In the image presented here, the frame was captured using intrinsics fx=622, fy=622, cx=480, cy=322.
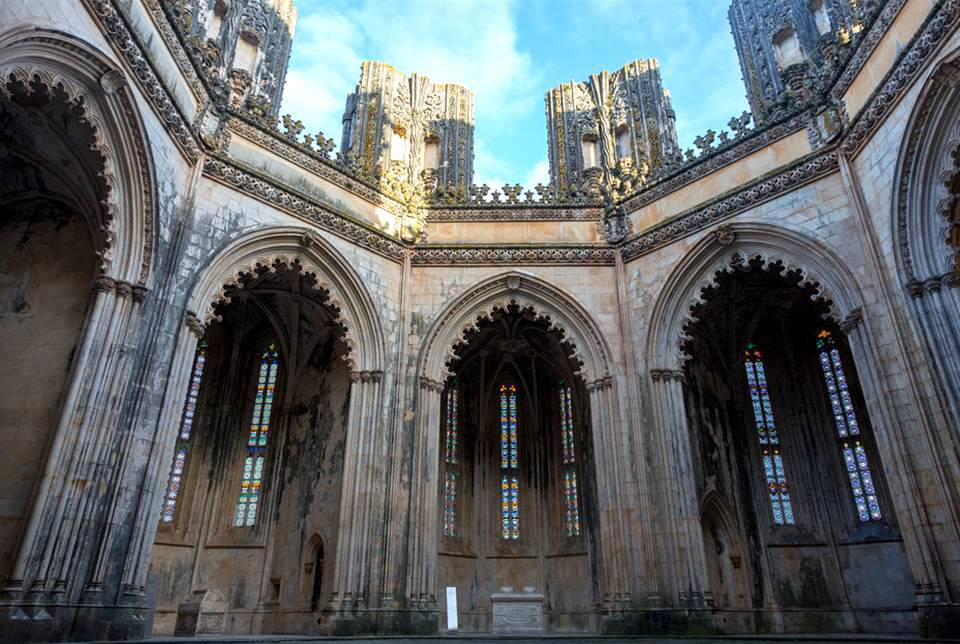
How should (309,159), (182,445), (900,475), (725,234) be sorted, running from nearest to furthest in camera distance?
1. (900,475)
2. (725,234)
3. (309,159)
4. (182,445)

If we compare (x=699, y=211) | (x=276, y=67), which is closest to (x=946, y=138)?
(x=699, y=211)

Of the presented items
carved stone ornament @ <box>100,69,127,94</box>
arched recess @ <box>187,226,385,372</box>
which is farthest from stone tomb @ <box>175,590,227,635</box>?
carved stone ornament @ <box>100,69,127,94</box>

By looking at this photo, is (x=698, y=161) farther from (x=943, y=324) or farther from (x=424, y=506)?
(x=424, y=506)

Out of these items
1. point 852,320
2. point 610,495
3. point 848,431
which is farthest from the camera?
point 848,431

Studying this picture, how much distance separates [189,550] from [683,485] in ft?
45.3

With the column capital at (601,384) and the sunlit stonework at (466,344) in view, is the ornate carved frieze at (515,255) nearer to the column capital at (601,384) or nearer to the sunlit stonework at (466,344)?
the sunlit stonework at (466,344)

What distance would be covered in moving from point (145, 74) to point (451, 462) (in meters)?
14.8

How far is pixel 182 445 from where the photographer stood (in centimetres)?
1903

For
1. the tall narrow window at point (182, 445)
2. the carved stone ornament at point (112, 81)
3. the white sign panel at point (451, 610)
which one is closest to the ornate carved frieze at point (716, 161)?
the white sign panel at point (451, 610)

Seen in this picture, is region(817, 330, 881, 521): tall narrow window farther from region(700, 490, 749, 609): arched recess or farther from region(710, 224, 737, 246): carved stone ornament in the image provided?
region(710, 224, 737, 246): carved stone ornament

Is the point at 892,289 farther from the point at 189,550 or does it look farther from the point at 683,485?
the point at 189,550

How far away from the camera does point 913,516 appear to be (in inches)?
427

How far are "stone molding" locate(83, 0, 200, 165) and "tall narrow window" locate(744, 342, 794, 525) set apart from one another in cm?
1781

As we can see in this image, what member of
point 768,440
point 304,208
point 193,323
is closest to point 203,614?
point 193,323
